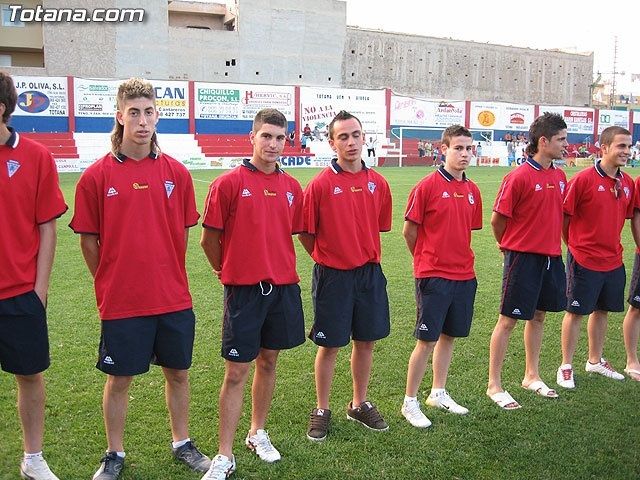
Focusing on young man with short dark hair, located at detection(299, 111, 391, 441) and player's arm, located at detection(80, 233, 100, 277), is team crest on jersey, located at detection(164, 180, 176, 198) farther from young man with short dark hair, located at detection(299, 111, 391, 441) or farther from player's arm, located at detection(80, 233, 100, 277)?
young man with short dark hair, located at detection(299, 111, 391, 441)

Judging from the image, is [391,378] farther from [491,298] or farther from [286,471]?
[491,298]

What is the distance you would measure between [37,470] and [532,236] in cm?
359

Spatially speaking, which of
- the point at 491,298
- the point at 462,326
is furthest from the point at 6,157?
the point at 491,298

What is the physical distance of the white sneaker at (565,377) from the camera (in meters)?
5.12

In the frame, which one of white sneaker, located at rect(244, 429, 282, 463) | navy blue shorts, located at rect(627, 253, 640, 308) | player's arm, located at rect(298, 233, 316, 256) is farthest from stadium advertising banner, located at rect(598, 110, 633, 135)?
white sneaker, located at rect(244, 429, 282, 463)

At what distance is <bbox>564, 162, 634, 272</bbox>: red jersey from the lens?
5.15 meters

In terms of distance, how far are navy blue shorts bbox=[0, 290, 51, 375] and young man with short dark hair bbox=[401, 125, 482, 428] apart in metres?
2.41

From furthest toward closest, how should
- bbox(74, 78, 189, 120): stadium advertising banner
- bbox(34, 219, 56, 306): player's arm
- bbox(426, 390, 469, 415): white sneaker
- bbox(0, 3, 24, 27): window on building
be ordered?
bbox(0, 3, 24, 27): window on building
bbox(74, 78, 189, 120): stadium advertising banner
bbox(426, 390, 469, 415): white sneaker
bbox(34, 219, 56, 306): player's arm

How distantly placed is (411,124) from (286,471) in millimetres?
38945

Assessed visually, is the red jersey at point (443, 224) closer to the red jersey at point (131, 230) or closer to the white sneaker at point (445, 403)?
the white sneaker at point (445, 403)

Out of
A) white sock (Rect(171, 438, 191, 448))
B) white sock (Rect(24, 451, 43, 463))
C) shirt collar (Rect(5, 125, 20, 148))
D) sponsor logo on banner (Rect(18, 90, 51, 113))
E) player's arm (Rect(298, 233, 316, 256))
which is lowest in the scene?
white sock (Rect(171, 438, 191, 448))

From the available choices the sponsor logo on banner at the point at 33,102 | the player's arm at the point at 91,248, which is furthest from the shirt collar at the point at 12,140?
the sponsor logo on banner at the point at 33,102

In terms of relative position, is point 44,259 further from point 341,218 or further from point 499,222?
point 499,222

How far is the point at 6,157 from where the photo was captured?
10.7 ft
